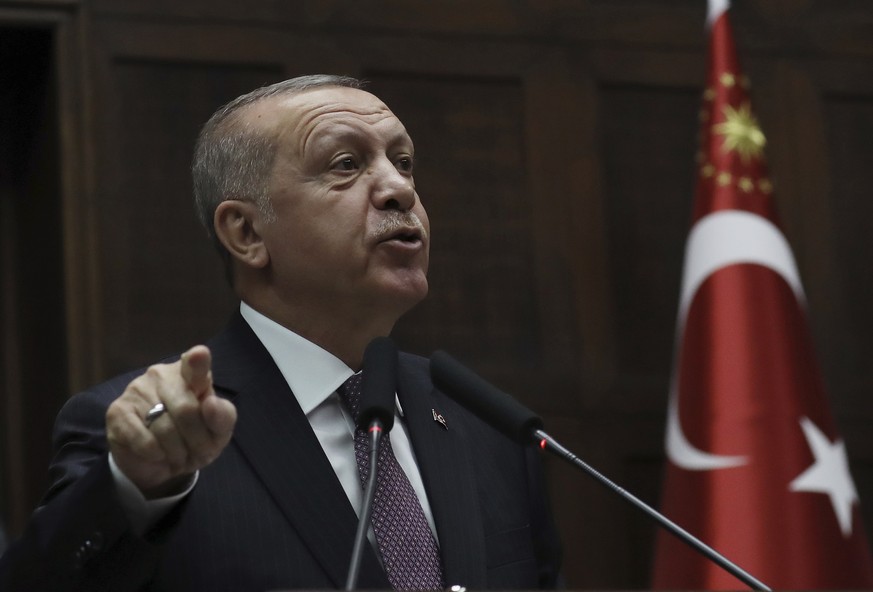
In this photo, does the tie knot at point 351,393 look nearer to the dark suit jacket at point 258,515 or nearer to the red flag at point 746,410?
the dark suit jacket at point 258,515

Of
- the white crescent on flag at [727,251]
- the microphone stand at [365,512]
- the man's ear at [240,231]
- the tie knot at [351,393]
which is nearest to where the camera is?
the microphone stand at [365,512]

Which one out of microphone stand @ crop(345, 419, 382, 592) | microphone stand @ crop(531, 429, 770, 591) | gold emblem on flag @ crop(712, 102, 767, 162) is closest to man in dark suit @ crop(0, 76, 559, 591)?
microphone stand @ crop(345, 419, 382, 592)

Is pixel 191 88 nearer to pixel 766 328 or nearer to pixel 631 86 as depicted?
pixel 631 86

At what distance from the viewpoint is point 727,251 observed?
4.41 meters

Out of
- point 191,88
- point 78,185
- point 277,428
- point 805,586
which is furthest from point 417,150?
point 277,428

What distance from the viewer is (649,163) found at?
4.91m

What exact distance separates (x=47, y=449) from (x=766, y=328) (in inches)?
78.3

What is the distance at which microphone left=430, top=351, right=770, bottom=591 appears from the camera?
2236mm

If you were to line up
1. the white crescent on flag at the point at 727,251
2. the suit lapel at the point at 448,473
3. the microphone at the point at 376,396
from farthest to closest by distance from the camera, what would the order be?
the white crescent on flag at the point at 727,251
the suit lapel at the point at 448,473
the microphone at the point at 376,396

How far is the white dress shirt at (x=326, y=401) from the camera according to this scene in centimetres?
258

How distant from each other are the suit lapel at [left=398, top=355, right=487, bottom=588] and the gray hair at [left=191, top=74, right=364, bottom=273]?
423 millimetres

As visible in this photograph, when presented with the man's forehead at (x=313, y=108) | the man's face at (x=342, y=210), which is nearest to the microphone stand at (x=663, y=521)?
the man's face at (x=342, y=210)

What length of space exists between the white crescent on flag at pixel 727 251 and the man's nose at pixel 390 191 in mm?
1709

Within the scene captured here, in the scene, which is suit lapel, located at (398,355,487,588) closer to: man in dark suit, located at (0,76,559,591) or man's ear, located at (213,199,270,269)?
man in dark suit, located at (0,76,559,591)
